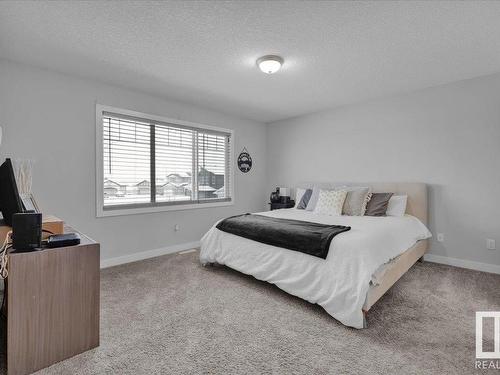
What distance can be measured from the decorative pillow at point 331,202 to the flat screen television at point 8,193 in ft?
10.7

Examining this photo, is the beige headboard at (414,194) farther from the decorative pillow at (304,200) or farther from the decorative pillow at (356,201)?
the decorative pillow at (304,200)

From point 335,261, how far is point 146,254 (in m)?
2.69

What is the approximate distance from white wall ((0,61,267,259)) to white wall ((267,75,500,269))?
2785 mm

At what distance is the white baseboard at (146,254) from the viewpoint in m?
3.39

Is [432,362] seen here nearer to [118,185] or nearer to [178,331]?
[178,331]

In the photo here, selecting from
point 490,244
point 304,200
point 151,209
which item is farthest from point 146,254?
point 490,244

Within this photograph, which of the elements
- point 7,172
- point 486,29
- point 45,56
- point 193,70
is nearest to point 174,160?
point 193,70

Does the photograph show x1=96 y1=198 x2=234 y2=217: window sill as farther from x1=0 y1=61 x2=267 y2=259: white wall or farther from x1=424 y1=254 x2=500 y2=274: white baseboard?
x1=424 y1=254 x2=500 y2=274: white baseboard

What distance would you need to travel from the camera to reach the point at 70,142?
10.2 ft

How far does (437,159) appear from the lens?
→ 3494 millimetres

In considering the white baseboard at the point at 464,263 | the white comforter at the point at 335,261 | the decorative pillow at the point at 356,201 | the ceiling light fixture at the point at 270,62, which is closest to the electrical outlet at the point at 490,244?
the white baseboard at the point at 464,263

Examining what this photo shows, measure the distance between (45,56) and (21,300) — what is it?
236 cm
